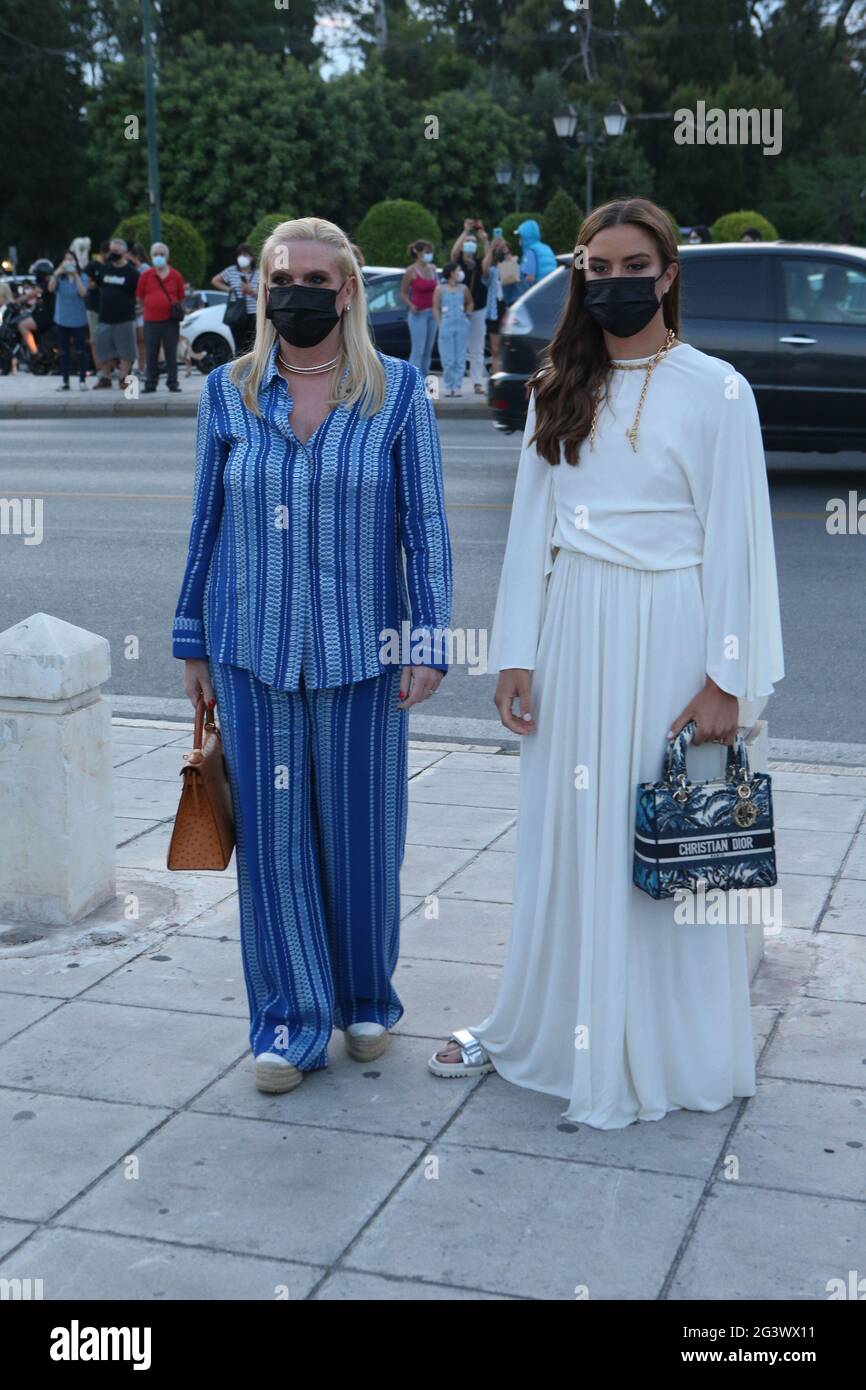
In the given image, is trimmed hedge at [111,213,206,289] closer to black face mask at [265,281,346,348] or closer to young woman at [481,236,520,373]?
young woman at [481,236,520,373]

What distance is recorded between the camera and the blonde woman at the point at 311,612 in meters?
3.59

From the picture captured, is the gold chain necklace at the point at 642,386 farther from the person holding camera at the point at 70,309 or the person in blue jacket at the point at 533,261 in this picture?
the person in blue jacket at the point at 533,261

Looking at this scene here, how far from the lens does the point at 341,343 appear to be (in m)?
3.67

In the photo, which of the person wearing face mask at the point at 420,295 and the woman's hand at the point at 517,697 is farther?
the person wearing face mask at the point at 420,295

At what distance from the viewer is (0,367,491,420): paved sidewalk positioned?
18.9m

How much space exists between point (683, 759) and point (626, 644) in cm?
27

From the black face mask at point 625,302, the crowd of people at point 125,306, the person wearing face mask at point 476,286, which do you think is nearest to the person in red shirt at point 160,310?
the crowd of people at point 125,306

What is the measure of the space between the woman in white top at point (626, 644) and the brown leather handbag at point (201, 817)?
663 millimetres

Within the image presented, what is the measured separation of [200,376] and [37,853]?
69.5ft

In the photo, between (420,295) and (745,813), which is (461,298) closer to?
(420,295)

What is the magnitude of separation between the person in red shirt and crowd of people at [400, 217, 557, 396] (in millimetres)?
2703

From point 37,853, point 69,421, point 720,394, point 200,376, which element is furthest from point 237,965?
point 200,376
